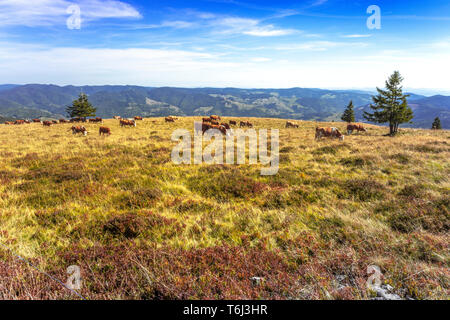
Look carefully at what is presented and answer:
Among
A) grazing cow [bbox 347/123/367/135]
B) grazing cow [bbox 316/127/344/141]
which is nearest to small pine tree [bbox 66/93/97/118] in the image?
grazing cow [bbox 316/127/344/141]

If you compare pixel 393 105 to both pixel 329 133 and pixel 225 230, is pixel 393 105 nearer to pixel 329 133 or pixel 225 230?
pixel 329 133

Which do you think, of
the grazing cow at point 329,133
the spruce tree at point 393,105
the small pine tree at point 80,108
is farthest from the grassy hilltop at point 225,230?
the small pine tree at point 80,108

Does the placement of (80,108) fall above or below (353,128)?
above

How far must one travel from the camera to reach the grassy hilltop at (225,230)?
3.13 metres

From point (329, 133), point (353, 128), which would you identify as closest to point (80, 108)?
point (329, 133)

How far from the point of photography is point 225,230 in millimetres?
5262

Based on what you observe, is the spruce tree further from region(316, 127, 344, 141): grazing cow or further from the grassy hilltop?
the grassy hilltop

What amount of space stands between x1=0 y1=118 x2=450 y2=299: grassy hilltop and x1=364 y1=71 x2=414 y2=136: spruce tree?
19.9m

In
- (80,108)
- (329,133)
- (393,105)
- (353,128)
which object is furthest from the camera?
(80,108)

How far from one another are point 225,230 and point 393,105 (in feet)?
100

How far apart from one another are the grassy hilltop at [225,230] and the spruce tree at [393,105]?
19927 mm

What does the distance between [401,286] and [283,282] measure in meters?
1.63

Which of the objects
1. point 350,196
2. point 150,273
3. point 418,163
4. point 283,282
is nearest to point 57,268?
point 150,273

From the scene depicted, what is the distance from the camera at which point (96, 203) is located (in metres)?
6.71
